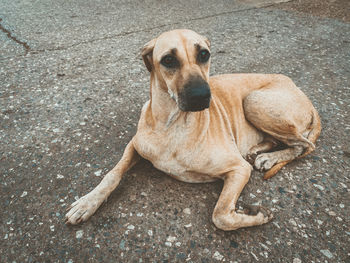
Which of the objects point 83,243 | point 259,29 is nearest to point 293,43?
point 259,29

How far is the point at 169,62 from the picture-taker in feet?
6.95

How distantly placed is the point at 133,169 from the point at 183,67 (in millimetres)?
1251

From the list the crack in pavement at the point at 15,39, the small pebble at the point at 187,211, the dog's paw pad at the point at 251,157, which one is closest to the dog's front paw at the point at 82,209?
the small pebble at the point at 187,211

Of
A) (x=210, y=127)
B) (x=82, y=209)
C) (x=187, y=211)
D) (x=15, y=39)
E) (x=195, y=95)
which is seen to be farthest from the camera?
(x=15, y=39)

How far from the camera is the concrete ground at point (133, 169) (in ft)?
6.77

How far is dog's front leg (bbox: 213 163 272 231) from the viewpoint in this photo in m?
2.09

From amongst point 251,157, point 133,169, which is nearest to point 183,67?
point 133,169

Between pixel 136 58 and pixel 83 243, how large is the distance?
3.83 m

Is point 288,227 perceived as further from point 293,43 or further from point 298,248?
point 293,43

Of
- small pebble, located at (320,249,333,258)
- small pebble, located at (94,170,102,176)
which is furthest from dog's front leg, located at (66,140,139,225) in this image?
small pebble, located at (320,249,333,258)

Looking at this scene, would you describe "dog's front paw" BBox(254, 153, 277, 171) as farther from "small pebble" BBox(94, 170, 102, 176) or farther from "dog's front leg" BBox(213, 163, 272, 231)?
"small pebble" BBox(94, 170, 102, 176)

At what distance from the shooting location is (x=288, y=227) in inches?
87.2

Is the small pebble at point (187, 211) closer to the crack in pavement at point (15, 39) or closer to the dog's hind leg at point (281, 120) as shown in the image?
the dog's hind leg at point (281, 120)

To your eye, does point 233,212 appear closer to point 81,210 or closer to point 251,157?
point 251,157
